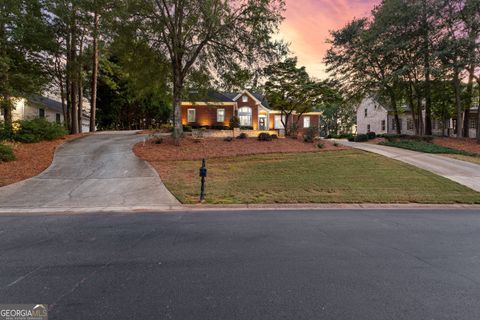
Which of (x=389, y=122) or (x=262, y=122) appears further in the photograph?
(x=262, y=122)

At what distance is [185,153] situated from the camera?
15625mm

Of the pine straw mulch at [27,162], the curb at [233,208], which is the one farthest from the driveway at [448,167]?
the pine straw mulch at [27,162]

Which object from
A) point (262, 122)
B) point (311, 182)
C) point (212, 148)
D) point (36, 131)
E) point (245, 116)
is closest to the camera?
point (311, 182)

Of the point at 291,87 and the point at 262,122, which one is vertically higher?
the point at 291,87

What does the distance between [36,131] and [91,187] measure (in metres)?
11.9

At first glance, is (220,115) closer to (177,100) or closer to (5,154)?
(177,100)

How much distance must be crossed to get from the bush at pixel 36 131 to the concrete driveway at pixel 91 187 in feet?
13.5

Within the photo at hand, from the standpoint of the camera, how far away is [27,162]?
41.1ft

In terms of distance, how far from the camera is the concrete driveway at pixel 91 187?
7676 mm

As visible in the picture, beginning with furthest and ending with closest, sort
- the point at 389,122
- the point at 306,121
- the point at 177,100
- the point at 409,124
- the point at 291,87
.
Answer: the point at 306,121
the point at 389,122
the point at 409,124
the point at 291,87
the point at 177,100

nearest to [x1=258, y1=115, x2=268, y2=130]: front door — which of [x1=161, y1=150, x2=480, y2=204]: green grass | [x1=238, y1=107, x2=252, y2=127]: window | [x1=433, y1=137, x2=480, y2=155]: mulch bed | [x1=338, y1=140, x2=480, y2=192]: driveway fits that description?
[x1=238, y1=107, x2=252, y2=127]: window

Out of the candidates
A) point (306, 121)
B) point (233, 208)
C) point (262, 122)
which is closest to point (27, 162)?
point (233, 208)

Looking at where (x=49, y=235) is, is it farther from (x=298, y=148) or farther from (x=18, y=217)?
(x=298, y=148)

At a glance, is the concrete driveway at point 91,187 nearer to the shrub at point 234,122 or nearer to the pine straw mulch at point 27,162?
the pine straw mulch at point 27,162
